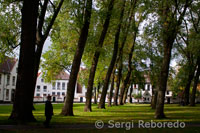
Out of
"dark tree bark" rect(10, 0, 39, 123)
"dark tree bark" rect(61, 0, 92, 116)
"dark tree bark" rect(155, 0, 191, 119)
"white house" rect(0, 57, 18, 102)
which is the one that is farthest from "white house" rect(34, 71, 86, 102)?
"dark tree bark" rect(10, 0, 39, 123)

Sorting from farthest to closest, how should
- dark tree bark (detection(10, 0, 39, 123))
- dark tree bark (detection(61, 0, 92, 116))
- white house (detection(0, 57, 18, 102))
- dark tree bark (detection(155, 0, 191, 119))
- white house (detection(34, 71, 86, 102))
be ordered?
1. white house (detection(34, 71, 86, 102))
2. white house (detection(0, 57, 18, 102))
3. dark tree bark (detection(61, 0, 92, 116))
4. dark tree bark (detection(155, 0, 191, 119))
5. dark tree bark (detection(10, 0, 39, 123))

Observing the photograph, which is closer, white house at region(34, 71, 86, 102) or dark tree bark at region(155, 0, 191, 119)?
dark tree bark at region(155, 0, 191, 119)

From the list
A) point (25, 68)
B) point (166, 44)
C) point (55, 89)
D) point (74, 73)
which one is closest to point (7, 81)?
point (55, 89)

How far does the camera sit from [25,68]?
1490cm

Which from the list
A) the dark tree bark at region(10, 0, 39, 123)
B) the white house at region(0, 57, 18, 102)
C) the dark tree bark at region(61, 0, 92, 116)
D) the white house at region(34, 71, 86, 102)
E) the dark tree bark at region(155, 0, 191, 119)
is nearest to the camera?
the dark tree bark at region(10, 0, 39, 123)

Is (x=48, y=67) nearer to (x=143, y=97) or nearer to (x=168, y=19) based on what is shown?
(x=168, y=19)

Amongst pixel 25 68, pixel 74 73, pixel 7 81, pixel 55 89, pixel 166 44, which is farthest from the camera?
pixel 55 89

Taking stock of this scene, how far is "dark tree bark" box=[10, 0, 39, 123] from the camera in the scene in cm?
1470

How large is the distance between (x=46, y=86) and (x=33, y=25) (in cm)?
9653

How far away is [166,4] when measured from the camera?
20516 millimetres

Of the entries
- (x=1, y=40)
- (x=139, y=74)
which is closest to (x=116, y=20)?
(x=1, y=40)

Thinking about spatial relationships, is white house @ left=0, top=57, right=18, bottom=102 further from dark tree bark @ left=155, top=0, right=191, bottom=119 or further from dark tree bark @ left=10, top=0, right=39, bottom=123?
dark tree bark @ left=10, top=0, right=39, bottom=123

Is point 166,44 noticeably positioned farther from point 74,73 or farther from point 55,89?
point 55,89

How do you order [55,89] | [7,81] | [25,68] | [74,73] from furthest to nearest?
[55,89] → [7,81] → [74,73] → [25,68]
